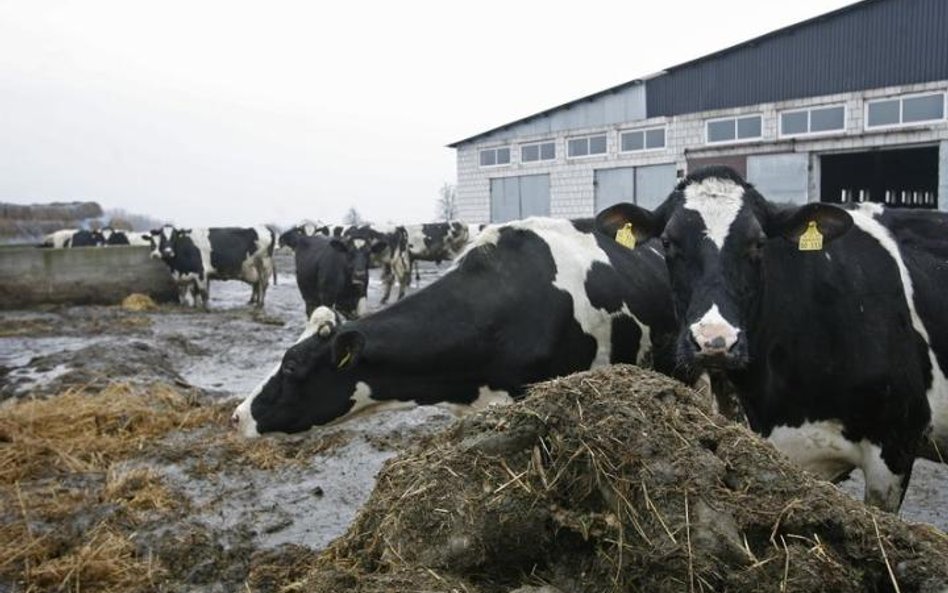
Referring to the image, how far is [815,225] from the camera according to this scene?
4062 mm

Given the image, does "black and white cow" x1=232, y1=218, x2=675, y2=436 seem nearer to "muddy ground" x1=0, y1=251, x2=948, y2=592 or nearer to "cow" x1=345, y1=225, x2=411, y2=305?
"muddy ground" x1=0, y1=251, x2=948, y2=592

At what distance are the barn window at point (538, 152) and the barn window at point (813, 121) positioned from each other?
9.74m

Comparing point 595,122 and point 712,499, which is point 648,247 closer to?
point 712,499

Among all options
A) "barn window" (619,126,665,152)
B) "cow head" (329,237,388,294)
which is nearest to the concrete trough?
"cow head" (329,237,388,294)

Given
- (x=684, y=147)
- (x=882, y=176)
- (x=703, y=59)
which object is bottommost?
(x=882, y=176)

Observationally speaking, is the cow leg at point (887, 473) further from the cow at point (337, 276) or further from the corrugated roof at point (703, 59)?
the corrugated roof at point (703, 59)

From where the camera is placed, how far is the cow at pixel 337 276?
1446 cm

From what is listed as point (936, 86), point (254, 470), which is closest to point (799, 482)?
point (254, 470)

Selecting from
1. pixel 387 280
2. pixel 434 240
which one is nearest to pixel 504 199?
pixel 434 240

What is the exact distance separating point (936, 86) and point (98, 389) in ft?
73.2

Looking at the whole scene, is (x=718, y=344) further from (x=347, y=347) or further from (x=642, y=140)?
(x=642, y=140)

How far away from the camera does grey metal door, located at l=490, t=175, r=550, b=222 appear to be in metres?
32.1

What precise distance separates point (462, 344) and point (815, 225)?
231 centimetres

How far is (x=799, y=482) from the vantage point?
2.47 meters
